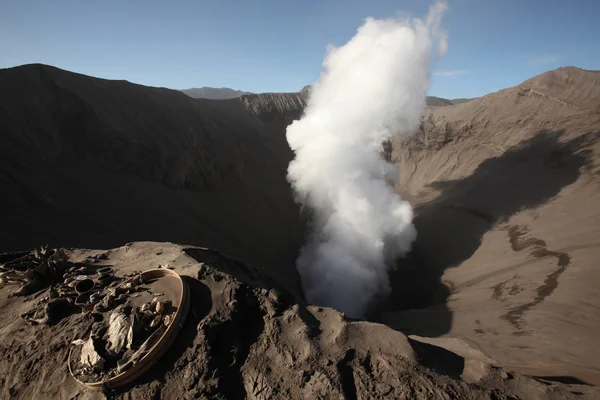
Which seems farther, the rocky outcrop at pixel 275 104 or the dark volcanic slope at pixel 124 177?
the rocky outcrop at pixel 275 104

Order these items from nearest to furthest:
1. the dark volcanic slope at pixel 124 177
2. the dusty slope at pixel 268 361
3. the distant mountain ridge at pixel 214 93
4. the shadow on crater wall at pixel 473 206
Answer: the dusty slope at pixel 268 361 → the dark volcanic slope at pixel 124 177 → the shadow on crater wall at pixel 473 206 → the distant mountain ridge at pixel 214 93

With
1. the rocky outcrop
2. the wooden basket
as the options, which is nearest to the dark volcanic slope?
the wooden basket

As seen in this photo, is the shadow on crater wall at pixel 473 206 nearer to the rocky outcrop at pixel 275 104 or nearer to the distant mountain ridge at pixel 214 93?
the rocky outcrop at pixel 275 104

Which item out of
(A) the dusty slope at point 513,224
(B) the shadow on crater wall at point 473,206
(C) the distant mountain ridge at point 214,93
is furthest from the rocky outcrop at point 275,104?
(C) the distant mountain ridge at point 214,93

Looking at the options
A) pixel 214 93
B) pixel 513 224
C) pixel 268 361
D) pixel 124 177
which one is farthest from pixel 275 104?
pixel 214 93

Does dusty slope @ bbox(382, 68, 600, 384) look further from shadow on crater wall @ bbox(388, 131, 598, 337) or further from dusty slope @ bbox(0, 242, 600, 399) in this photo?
dusty slope @ bbox(0, 242, 600, 399)

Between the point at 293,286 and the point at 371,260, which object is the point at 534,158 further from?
the point at 293,286

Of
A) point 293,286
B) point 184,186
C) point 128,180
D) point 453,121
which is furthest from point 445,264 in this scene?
point 453,121
